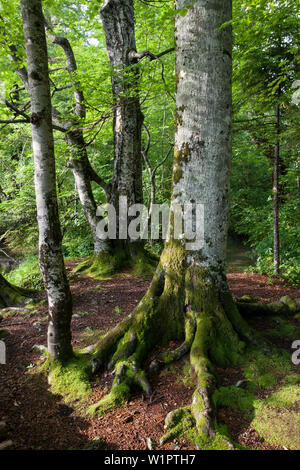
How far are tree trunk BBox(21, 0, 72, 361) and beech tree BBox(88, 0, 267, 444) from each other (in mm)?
720

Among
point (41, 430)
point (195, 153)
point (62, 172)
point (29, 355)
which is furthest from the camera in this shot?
point (62, 172)

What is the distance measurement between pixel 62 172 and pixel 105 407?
879cm

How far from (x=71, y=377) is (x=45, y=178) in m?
2.38

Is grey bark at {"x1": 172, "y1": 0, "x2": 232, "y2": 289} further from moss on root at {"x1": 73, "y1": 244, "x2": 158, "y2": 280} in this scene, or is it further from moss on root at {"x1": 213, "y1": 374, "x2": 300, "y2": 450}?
moss on root at {"x1": 73, "y1": 244, "x2": 158, "y2": 280}

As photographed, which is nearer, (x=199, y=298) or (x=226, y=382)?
(x=226, y=382)

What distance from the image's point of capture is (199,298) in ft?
11.2

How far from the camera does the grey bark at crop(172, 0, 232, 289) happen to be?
10.7 feet

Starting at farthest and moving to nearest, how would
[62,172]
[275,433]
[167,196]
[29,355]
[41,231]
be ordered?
[167,196] → [62,172] → [29,355] → [41,231] → [275,433]

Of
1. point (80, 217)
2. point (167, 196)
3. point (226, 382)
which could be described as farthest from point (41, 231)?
point (167, 196)

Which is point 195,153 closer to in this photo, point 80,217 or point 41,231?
point 41,231

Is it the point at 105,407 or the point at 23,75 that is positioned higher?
the point at 23,75

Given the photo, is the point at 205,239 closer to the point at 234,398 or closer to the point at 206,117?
the point at 206,117

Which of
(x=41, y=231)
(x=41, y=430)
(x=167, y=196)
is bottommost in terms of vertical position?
(x=41, y=430)

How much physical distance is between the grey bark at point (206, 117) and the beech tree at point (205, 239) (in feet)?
0.04
